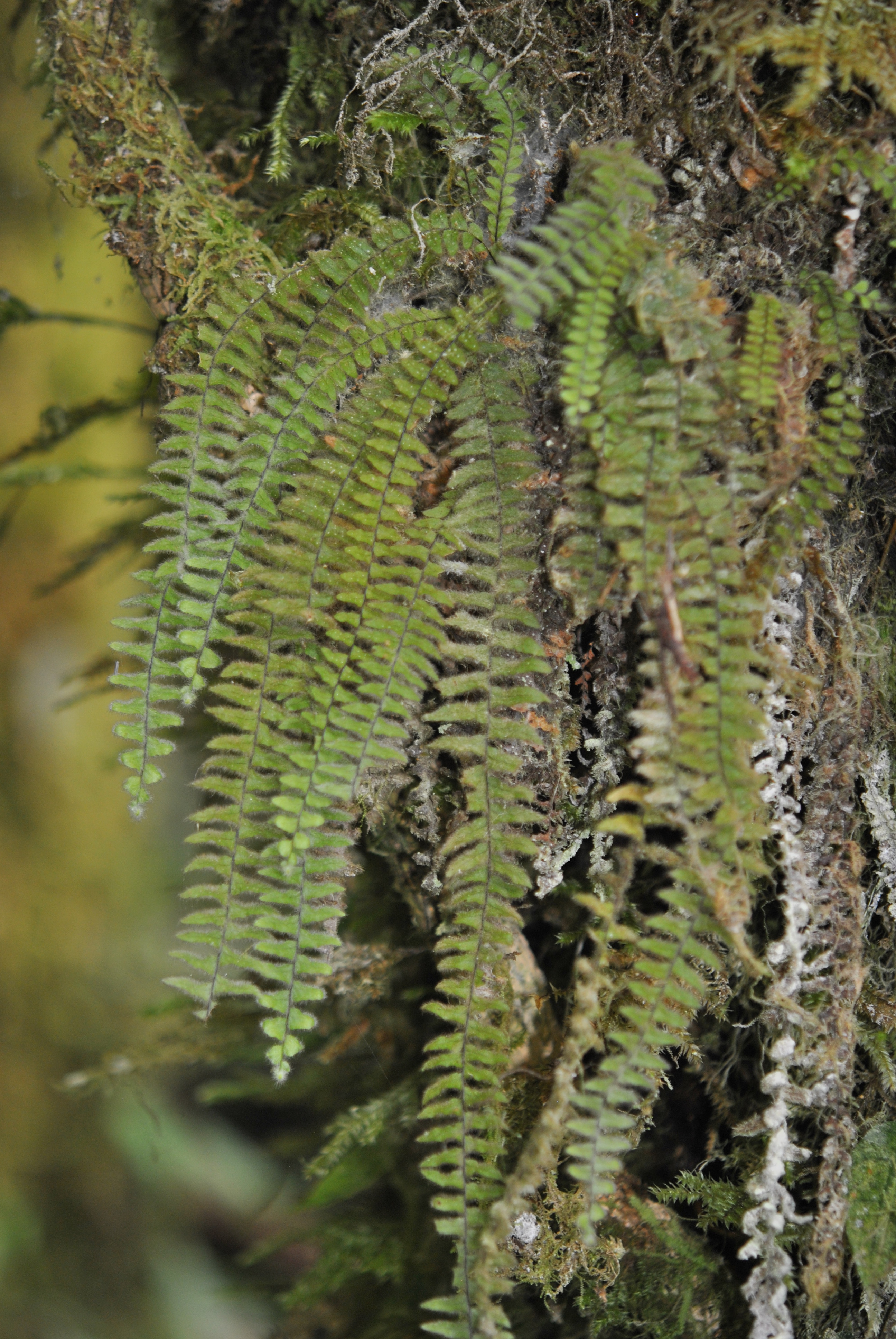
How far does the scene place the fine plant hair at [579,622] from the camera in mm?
1104

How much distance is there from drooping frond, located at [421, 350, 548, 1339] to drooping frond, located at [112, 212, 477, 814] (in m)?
0.26

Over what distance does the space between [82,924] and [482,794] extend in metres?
2.07

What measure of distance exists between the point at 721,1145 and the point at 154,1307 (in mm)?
1988

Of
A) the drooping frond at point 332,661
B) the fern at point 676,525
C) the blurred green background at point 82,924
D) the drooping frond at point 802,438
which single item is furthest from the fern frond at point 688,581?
A: the blurred green background at point 82,924

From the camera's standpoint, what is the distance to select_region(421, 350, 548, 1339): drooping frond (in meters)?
1.12

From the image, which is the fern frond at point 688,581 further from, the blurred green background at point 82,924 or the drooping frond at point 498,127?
the blurred green background at point 82,924

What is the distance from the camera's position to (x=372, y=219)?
4.66 ft

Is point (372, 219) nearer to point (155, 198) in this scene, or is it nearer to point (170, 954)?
point (155, 198)

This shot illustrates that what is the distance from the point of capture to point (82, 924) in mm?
2535

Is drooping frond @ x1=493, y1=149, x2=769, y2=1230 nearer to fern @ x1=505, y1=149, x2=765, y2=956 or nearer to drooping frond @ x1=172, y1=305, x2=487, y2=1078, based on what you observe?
fern @ x1=505, y1=149, x2=765, y2=956

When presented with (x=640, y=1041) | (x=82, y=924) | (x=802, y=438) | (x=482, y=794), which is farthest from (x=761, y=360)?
(x=82, y=924)

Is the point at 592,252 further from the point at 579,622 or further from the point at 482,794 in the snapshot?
the point at 482,794

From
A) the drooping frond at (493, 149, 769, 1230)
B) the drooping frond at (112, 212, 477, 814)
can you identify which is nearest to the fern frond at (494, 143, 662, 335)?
the drooping frond at (493, 149, 769, 1230)

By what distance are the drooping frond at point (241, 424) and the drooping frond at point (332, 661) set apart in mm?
55
